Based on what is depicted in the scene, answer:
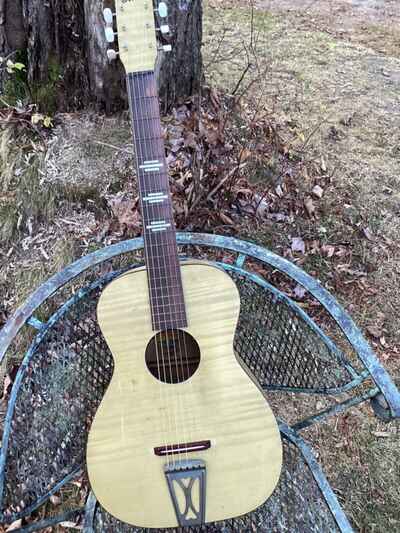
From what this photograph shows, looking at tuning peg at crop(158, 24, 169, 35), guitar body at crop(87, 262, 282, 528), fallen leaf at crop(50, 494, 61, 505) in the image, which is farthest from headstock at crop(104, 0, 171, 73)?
fallen leaf at crop(50, 494, 61, 505)

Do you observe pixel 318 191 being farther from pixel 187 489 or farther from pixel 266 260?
pixel 187 489

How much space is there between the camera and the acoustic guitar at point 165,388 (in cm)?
144

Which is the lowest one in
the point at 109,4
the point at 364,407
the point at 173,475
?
the point at 364,407

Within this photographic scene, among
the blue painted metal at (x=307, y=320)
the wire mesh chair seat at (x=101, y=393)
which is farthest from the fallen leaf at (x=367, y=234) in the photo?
the blue painted metal at (x=307, y=320)

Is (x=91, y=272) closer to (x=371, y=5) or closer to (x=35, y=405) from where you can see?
(x=35, y=405)

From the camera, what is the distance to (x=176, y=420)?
1.47 meters

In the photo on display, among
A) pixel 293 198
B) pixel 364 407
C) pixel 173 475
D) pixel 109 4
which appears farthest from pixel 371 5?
pixel 173 475

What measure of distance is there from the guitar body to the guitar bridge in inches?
0.7

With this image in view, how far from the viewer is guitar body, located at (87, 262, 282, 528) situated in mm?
1439

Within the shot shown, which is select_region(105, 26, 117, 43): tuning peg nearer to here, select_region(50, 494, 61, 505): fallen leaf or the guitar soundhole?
the guitar soundhole

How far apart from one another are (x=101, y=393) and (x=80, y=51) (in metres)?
1.78

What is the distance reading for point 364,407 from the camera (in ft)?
7.87

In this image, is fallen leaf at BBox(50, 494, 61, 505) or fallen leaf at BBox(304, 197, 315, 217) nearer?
fallen leaf at BBox(50, 494, 61, 505)

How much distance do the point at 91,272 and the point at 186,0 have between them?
4.93 feet
